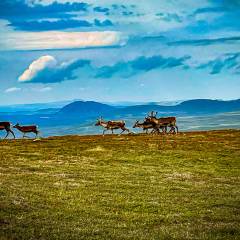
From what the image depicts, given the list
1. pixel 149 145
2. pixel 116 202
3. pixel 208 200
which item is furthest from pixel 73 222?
pixel 149 145

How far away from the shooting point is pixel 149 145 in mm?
74250

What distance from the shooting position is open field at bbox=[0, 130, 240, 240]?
25906 millimetres

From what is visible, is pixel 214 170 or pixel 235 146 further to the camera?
pixel 235 146

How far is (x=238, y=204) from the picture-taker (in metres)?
34.0

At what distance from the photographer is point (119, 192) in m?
38.2

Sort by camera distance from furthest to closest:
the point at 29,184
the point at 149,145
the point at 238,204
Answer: the point at 149,145 → the point at 29,184 → the point at 238,204

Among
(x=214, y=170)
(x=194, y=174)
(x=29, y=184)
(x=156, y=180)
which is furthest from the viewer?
(x=214, y=170)

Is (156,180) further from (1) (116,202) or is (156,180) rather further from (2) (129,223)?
(2) (129,223)

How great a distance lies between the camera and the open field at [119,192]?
25906mm

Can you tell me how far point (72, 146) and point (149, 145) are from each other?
408 inches

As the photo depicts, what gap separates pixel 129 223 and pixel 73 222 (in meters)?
2.79

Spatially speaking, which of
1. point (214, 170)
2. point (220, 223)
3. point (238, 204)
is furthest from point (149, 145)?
point (220, 223)

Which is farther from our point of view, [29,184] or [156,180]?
[156,180]

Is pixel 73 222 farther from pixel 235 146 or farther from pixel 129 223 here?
pixel 235 146
